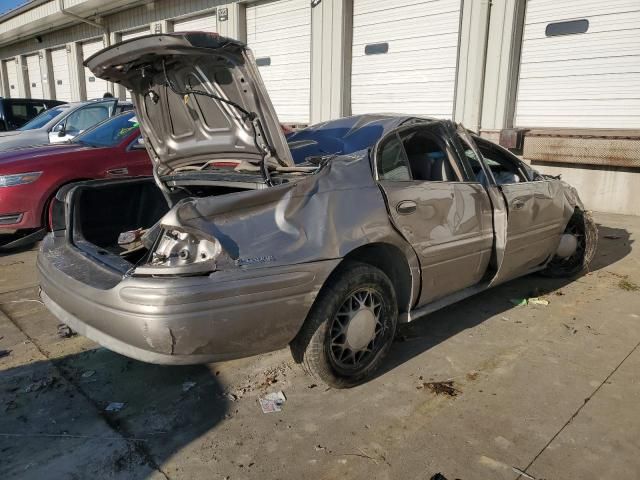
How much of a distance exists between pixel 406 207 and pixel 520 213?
1413 millimetres

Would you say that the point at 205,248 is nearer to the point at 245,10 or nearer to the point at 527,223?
the point at 527,223

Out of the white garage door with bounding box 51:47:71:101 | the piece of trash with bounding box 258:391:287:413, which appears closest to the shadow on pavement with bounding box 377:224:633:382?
the piece of trash with bounding box 258:391:287:413

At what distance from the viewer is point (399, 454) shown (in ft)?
8.28

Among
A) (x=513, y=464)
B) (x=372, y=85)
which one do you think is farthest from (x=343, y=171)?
(x=372, y=85)

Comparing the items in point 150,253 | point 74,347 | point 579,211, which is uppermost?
point 150,253

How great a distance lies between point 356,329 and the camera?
3004mm

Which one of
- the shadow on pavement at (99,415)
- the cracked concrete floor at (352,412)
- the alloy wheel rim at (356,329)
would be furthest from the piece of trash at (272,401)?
the alloy wheel rim at (356,329)

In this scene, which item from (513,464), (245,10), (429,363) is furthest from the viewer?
(245,10)

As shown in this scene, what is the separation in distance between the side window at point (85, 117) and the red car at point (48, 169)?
247cm

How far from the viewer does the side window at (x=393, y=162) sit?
319 cm

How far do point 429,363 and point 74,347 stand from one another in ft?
8.07

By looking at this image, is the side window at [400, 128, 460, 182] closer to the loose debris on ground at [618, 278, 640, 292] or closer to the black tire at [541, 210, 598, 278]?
the black tire at [541, 210, 598, 278]

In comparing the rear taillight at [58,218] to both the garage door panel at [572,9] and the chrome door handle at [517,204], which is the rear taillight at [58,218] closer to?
the chrome door handle at [517,204]

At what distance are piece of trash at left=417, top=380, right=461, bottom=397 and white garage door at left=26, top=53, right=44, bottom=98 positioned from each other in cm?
2687
